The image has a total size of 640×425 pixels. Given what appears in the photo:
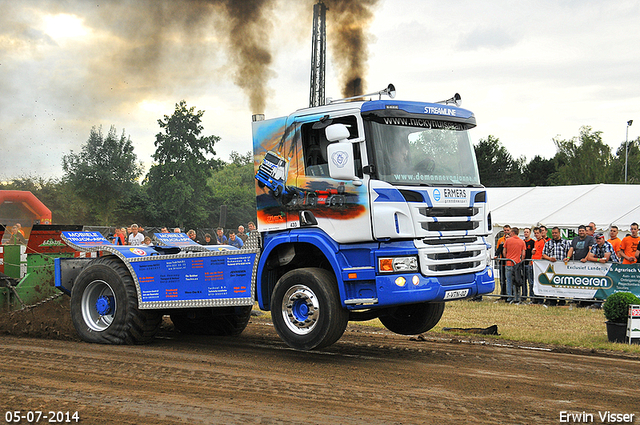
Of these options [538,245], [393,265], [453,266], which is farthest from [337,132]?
[538,245]

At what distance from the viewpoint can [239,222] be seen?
57375 millimetres

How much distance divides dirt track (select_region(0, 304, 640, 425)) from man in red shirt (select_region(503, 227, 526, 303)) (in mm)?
7111

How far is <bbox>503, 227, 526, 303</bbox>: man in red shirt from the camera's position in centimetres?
1627

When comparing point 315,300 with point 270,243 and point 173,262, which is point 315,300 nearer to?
point 270,243

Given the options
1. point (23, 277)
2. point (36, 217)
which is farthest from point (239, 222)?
point (23, 277)

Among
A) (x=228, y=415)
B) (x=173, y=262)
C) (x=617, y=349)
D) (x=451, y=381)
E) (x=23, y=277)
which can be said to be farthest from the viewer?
(x=23, y=277)

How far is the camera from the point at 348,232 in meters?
7.57

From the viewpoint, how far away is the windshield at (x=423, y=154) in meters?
7.58

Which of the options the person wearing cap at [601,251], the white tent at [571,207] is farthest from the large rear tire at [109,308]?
the white tent at [571,207]

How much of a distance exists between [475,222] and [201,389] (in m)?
4.07

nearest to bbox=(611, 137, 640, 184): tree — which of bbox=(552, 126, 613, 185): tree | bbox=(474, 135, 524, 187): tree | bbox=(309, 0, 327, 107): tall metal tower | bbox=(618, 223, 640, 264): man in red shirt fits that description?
bbox=(552, 126, 613, 185): tree

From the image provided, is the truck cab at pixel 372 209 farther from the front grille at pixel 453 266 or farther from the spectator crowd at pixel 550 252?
the spectator crowd at pixel 550 252

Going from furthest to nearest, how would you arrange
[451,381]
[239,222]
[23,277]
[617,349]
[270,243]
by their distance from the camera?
[239,222], [23,277], [617,349], [270,243], [451,381]

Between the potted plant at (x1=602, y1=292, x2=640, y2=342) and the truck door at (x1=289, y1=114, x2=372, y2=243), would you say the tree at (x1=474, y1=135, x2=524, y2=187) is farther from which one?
the truck door at (x1=289, y1=114, x2=372, y2=243)
